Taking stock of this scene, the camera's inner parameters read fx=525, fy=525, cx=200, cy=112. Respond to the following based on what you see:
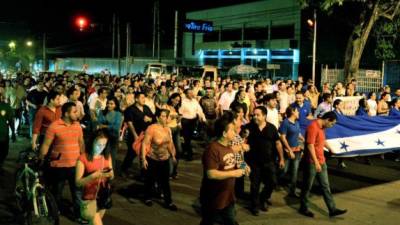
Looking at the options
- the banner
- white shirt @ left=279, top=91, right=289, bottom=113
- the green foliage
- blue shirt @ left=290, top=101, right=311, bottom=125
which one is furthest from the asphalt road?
the green foliage

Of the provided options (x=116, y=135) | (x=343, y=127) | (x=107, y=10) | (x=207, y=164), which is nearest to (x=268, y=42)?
(x=107, y=10)

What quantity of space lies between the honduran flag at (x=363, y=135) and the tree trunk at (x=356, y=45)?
319 inches

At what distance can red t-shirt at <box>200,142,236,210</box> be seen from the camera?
546 cm

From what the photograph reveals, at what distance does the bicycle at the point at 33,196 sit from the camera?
21.5 ft

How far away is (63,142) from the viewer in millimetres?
7047

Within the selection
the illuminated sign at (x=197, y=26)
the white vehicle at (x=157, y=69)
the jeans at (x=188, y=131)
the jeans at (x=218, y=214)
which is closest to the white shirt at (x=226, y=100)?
the jeans at (x=188, y=131)

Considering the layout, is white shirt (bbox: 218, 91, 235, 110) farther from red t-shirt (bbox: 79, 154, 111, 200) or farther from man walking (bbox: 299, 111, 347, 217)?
red t-shirt (bbox: 79, 154, 111, 200)

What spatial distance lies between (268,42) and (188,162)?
30600mm

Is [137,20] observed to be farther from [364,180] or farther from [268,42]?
[364,180]

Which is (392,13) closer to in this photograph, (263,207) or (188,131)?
(188,131)

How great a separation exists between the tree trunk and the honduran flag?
8107mm

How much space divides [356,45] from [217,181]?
53.6 ft

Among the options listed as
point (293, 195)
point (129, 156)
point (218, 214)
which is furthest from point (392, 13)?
point (218, 214)

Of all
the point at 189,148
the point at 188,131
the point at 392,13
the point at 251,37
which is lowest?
the point at 189,148
